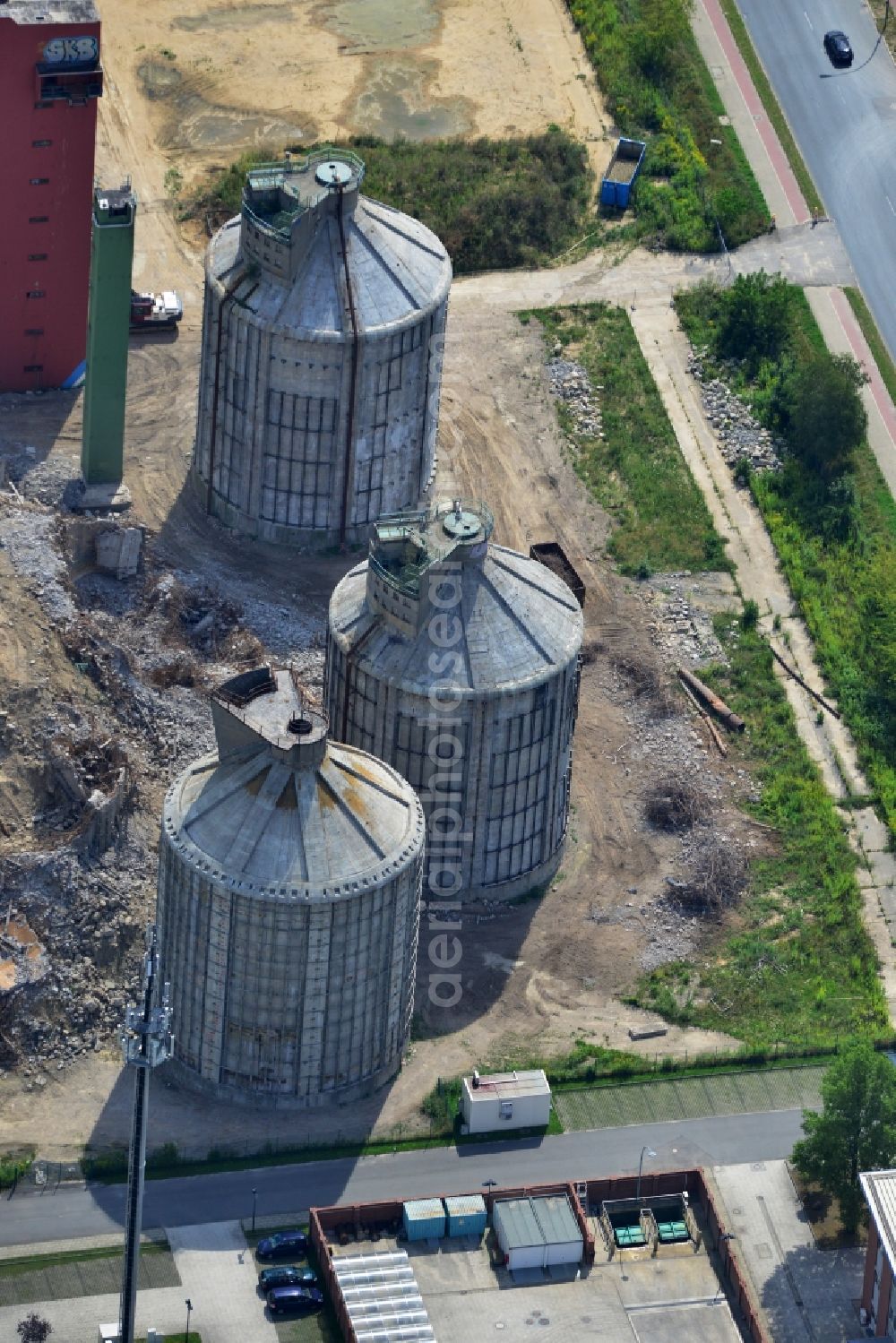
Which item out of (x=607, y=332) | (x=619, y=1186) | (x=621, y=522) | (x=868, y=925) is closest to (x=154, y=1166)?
(x=619, y=1186)

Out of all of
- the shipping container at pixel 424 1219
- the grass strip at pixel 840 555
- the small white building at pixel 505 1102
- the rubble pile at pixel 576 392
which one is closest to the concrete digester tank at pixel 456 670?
the small white building at pixel 505 1102

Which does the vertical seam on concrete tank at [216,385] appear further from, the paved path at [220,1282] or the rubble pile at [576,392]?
the paved path at [220,1282]

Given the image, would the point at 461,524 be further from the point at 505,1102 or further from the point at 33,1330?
the point at 33,1330

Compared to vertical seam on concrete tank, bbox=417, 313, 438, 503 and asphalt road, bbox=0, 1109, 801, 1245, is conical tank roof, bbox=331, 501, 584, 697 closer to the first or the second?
asphalt road, bbox=0, 1109, 801, 1245

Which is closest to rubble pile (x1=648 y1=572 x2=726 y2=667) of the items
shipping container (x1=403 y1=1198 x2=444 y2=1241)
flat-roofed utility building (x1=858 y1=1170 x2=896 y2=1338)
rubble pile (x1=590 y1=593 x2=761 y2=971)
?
rubble pile (x1=590 y1=593 x2=761 y2=971)

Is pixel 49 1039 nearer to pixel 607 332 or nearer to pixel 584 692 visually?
pixel 584 692

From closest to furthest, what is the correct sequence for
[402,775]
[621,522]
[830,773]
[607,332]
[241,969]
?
[241,969] → [402,775] → [830,773] → [621,522] → [607,332]
